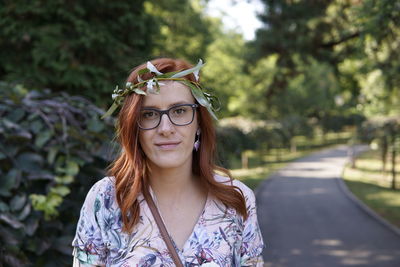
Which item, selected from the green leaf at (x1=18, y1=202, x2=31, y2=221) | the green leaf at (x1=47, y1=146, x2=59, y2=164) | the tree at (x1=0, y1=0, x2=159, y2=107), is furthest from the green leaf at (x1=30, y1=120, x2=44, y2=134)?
the tree at (x1=0, y1=0, x2=159, y2=107)

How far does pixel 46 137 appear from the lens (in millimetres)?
2875

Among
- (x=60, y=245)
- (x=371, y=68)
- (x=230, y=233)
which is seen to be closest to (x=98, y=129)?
(x=60, y=245)

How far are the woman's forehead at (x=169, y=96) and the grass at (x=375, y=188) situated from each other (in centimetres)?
1021

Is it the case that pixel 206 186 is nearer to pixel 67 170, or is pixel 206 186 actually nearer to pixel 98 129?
pixel 67 170

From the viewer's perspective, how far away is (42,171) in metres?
2.84

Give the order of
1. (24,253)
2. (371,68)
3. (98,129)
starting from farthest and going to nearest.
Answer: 1. (371,68)
2. (98,129)
3. (24,253)

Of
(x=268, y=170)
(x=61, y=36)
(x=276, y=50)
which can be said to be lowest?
(x=268, y=170)

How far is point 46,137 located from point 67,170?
0.26 m

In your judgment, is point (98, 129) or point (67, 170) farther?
point (98, 129)

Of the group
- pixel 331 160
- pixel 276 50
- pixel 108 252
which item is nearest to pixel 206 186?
pixel 108 252

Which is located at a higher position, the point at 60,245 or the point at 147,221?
the point at 147,221

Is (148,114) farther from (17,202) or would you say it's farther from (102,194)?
(17,202)

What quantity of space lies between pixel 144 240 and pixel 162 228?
8 cm

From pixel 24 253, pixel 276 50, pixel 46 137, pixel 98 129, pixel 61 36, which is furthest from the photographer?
pixel 276 50
